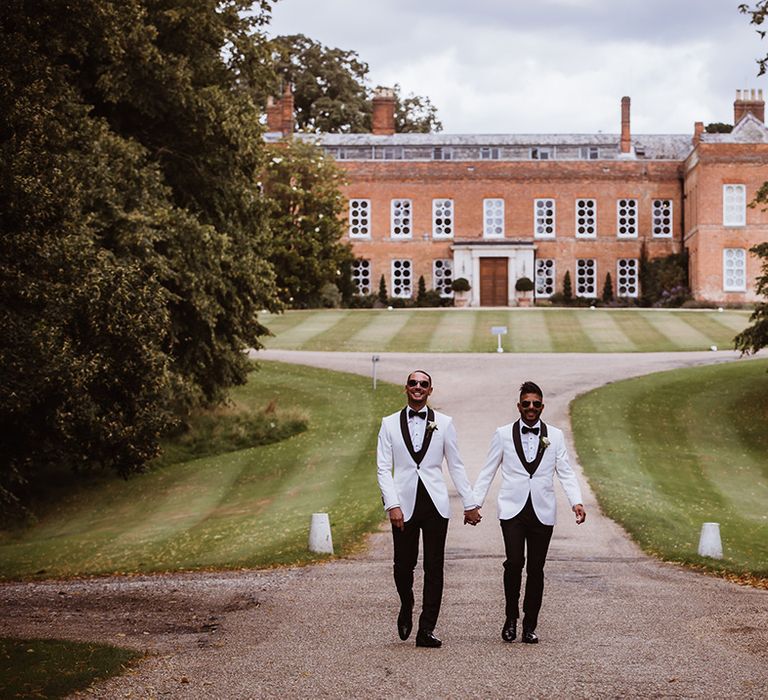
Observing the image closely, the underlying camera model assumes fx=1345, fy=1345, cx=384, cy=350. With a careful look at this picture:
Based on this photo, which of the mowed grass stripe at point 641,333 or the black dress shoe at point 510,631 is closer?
the black dress shoe at point 510,631

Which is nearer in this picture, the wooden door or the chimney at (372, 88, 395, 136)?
the wooden door

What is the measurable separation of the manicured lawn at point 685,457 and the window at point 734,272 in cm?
2432

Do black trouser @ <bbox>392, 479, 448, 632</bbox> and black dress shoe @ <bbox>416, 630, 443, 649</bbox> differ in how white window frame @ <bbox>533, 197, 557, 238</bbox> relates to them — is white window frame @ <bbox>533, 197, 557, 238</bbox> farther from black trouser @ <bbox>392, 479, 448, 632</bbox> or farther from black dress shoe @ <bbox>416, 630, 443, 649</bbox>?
black dress shoe @ <bbox>416, 630, 443, 649</bbox>

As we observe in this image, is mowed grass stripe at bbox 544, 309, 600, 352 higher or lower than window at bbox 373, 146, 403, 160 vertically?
lower

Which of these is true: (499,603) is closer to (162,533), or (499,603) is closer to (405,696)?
(405,696)

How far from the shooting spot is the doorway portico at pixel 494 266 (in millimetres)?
63281

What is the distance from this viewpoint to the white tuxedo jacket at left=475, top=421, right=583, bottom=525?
9.27 meters

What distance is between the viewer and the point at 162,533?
1906 centimetres

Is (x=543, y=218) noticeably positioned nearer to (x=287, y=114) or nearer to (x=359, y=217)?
(x=359, y=217)

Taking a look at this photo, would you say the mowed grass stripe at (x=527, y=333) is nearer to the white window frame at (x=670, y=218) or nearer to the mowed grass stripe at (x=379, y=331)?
the mowed grass stripe at (x=379, y=331)

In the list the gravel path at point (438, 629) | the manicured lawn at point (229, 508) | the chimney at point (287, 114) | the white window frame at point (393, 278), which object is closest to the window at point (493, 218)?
the white window frame at point (393, 278)

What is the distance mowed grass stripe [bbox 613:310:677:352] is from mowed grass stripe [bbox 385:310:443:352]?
671 centimetres

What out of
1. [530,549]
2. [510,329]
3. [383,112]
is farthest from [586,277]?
[530,549]

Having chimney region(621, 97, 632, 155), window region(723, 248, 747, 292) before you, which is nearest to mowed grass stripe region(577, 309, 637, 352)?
window region(723, 248, 747, 292)
